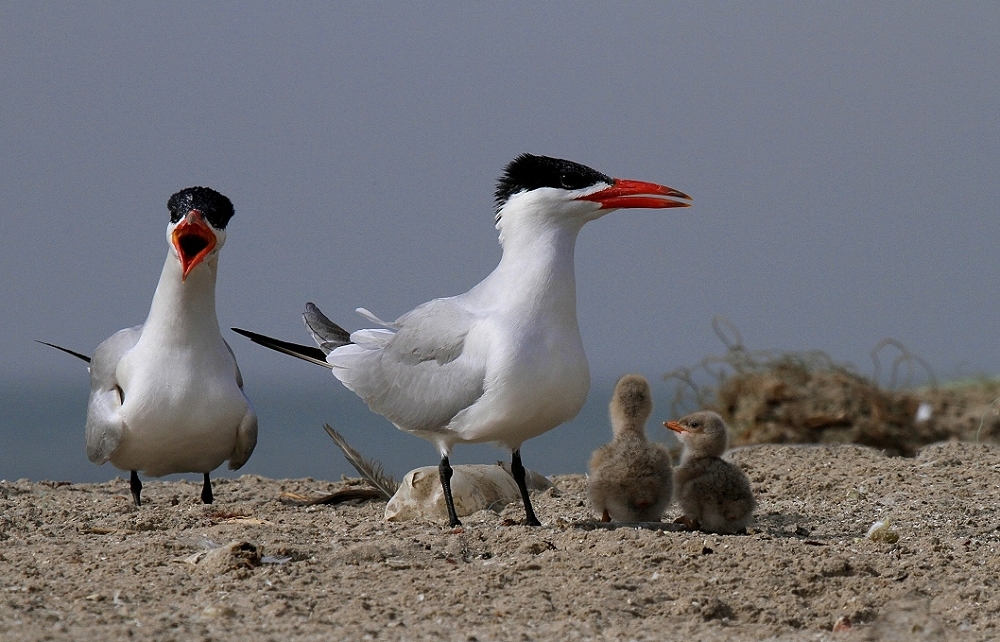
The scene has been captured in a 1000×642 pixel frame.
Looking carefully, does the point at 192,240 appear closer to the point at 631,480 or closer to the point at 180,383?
the point at 180,383

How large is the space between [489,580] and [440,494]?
5.22ft

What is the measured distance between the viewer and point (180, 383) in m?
5.95

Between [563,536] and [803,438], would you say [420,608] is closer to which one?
[563,536]

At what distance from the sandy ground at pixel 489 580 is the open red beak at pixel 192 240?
1.29 meters

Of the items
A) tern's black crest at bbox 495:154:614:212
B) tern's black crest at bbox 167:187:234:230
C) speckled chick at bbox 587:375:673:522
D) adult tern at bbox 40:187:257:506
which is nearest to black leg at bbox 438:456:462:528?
speckled chick at bbox 587:375:673:522

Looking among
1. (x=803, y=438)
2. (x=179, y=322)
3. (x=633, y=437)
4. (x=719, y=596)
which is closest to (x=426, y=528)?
(x=633, y=437)

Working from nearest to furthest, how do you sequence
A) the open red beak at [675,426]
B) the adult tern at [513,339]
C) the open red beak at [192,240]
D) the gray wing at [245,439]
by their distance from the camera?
the adult tern at [513,339] → the open red beak at [675,426] → the open red beak at [192,240] → the gray wing at [245,439]

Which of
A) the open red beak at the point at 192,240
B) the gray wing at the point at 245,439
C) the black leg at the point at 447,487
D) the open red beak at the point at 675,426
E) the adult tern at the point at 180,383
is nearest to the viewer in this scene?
the black leg at the point at 447,487

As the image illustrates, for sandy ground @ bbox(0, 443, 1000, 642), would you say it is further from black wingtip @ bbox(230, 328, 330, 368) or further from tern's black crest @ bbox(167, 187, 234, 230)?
tern's black crest @ bbox(167, 187, 234, 230)

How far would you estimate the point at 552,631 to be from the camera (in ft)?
11.5

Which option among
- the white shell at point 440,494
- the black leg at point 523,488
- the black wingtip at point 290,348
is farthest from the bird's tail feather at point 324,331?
the black leg at point 523,488

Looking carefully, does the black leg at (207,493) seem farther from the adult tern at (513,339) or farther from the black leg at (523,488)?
the black leg at (523,488)

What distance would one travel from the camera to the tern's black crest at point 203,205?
572cm

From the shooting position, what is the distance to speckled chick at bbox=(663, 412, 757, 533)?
16.5 ft
